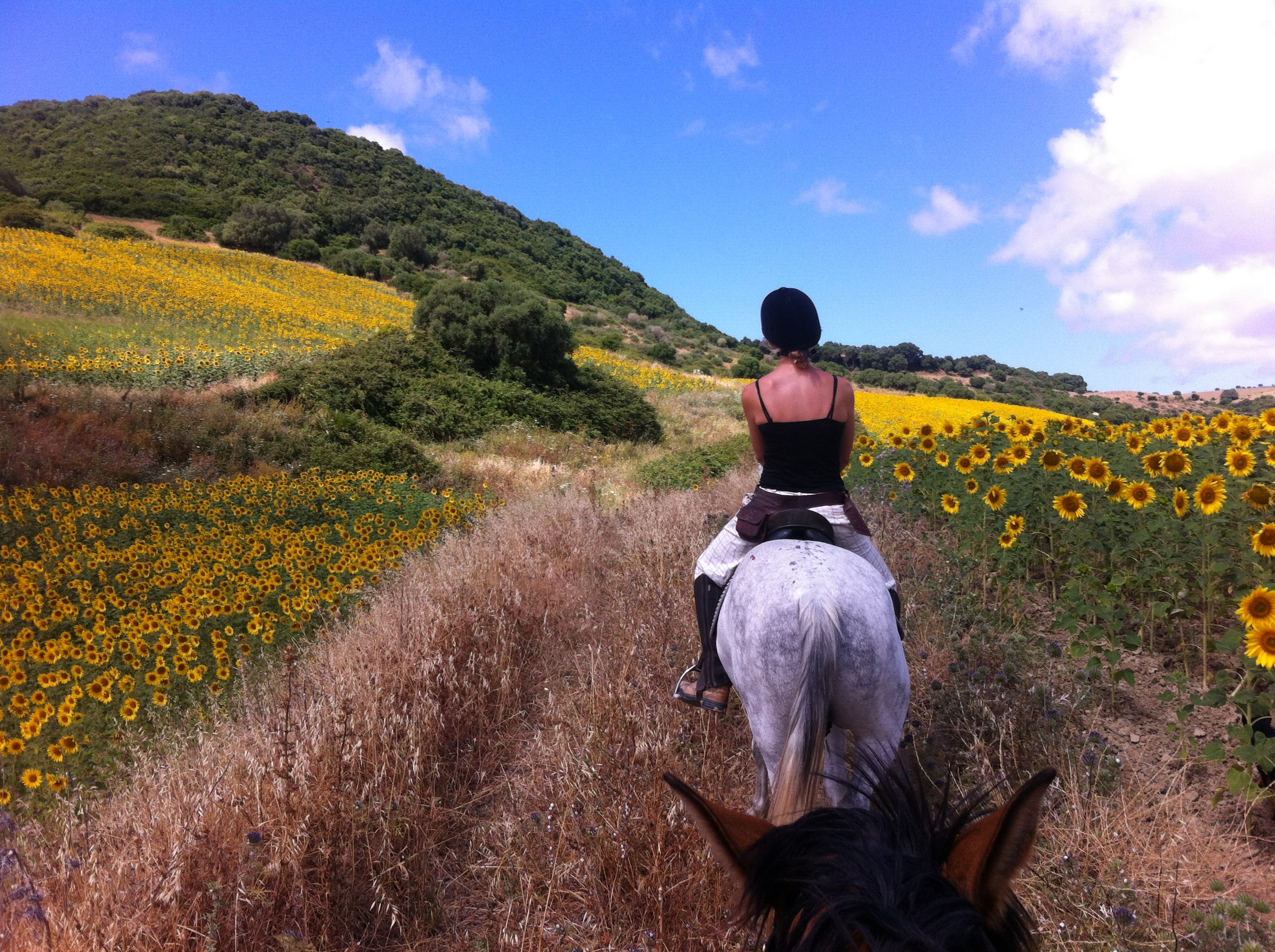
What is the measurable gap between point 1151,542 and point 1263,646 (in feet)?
5.81

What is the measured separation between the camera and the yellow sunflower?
4.95 meters

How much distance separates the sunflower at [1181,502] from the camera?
12.1 ft

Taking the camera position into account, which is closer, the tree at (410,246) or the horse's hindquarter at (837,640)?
the horse's hindquarter at (837,640)

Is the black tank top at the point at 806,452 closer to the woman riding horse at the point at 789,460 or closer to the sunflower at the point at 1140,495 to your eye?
the woman riding horse at the point at 789,460

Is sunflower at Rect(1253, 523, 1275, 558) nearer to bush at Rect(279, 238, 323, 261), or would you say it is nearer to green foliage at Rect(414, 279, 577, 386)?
green foliage at Rect(414, 279, 577, 386)

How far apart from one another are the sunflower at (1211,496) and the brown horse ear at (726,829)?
378 centimetres

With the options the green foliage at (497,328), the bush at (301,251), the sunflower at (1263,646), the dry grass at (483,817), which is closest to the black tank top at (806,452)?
the dry grass at (483,817)

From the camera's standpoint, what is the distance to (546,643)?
4891mm

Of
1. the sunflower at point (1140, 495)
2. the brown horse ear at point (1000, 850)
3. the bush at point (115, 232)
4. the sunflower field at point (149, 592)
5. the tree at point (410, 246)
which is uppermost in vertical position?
the tree at point (410, 246)

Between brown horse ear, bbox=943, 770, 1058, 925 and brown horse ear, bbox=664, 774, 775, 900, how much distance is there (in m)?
0.33

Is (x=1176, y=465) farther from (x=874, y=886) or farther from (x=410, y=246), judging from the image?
(x=410, y=246)

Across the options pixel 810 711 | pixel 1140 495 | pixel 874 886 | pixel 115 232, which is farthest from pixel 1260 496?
pixel 115 232

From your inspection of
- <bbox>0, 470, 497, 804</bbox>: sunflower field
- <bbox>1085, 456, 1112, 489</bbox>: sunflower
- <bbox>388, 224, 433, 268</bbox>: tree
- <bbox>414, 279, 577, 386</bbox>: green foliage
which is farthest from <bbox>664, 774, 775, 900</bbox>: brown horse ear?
<bbox>388, 224, 433, 268</bbox>: tree

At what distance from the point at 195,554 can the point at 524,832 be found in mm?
4501
